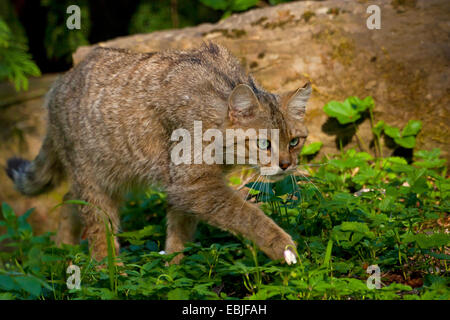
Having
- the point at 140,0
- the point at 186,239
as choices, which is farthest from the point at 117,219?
the point at 140,0

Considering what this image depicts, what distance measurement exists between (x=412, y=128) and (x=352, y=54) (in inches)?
37.8

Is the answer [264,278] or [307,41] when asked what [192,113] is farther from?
[307,41]

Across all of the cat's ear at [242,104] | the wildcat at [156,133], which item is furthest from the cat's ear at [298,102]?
the cat's ear at [242,104]

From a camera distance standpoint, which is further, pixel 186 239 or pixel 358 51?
pixel 358 51

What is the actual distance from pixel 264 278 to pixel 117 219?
6.02 feet

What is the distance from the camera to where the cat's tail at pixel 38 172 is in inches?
202

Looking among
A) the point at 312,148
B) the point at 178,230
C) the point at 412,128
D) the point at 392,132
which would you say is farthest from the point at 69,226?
the point at 412,128

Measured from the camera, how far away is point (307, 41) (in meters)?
5.69

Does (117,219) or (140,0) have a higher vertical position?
(140,0)

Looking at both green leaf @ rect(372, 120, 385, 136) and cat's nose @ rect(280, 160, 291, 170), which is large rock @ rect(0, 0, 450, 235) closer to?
green leaf @ rect(372, 120, 385, 136)

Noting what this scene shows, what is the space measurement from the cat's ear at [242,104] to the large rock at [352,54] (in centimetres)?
214

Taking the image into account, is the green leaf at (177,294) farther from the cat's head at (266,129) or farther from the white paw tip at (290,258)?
the cat's head at (266,129)

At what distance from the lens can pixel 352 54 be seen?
5.52 meters

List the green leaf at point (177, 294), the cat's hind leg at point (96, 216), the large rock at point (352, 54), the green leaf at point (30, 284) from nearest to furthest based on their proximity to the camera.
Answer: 1. the green leaf at point (30, 284)
2. the green leaf at point (177, 294)
3. the cat's hind leg at point (96, 216)
4. the large rock at point (352, 54)
